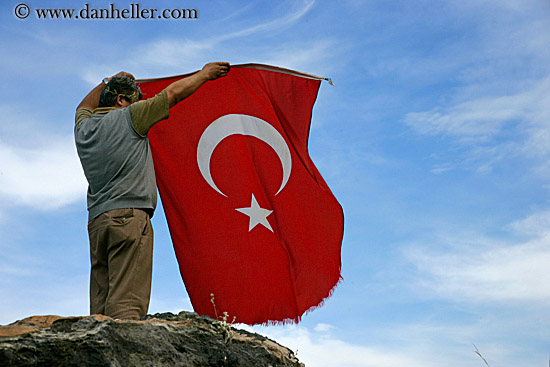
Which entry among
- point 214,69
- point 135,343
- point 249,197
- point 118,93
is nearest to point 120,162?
point 118,93

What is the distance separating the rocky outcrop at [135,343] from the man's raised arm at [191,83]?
1528 millimetres

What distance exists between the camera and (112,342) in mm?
2891

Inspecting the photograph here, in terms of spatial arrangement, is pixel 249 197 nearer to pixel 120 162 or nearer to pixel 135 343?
pixel 120 162

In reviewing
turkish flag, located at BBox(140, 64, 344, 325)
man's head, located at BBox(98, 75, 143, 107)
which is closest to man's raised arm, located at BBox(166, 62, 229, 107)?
man's head, located at BBox(98, 75, 143, 107)

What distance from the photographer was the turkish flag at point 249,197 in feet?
18.9

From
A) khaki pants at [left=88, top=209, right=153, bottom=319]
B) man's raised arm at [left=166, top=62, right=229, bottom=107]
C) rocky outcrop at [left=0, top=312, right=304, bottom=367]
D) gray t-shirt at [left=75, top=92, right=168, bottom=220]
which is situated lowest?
rocky outcrop at [left=0, top=312, right=304, bottom=367]

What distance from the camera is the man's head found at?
4570 mm

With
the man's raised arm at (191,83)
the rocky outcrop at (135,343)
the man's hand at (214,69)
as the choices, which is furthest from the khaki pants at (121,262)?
the man's hand at (214,69)

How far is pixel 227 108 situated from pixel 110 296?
2848 millimetres

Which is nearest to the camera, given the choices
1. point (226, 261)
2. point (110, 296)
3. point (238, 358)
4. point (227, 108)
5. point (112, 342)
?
point (112, 342)

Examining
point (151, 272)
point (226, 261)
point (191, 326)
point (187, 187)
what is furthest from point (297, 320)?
point (191, 326)

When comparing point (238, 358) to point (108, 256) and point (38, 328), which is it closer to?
point (38, 328)

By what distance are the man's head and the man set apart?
0.01 metres

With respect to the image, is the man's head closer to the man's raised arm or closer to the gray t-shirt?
the gray t-shirt
